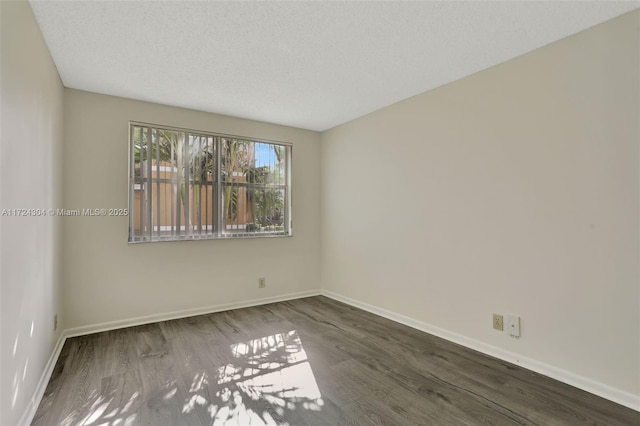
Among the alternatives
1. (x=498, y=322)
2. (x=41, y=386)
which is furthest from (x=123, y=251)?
(x=498, y=322)

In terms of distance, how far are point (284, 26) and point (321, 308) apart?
118 inches

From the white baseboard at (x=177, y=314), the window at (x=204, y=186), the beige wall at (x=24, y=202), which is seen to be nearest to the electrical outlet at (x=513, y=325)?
the white baseboard at (x=177, y=314)

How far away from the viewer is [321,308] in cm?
386

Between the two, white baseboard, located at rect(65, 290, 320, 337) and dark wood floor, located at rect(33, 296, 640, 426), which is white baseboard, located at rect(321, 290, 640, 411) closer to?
dark wood floor, located at rect(33, 296, 640, 426)

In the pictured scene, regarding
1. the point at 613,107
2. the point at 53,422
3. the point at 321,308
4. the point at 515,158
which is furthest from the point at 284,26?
the point at 321,308

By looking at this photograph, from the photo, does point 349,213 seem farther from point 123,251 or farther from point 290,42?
point 123,251

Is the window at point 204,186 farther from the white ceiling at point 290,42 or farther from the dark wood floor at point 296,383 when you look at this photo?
the dark wood floor at point 296,383

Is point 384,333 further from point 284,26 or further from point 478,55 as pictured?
point 284,26

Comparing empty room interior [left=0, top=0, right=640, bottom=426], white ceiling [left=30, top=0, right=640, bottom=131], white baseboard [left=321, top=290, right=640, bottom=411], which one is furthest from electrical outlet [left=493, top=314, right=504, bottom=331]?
white ceiling [left=30, top=0, right=640, bottom=131]

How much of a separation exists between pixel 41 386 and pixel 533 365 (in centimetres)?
331

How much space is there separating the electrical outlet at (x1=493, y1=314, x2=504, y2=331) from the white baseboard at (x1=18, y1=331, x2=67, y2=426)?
3062mm

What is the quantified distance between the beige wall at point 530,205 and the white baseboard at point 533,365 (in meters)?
0.03

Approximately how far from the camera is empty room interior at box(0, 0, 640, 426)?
185 cm

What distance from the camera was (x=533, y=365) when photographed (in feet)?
7.52
